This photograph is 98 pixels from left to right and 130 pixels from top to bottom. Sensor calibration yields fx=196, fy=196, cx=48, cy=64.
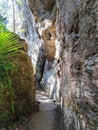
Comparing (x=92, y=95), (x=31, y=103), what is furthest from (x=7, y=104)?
(x=92, y=95)

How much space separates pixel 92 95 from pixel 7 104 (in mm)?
3407

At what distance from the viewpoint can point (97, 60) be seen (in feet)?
8.25

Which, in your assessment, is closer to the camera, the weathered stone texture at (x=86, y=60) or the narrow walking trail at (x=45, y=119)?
the weathered stone texture at (x=86, y=60)

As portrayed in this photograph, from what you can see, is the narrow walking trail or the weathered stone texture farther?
the narrow walking trail

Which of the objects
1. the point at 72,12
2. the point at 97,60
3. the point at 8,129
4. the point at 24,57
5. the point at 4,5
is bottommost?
the point at 8,129

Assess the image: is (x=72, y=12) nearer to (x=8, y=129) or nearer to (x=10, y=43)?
(x=10, y=43)

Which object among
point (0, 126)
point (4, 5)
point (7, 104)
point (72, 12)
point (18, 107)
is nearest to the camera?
point (72, 12)

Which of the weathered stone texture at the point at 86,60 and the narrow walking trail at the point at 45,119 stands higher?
the weathered stone texture at the point at 86,60

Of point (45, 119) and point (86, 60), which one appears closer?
point (86, 60)

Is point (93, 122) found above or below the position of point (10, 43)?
below

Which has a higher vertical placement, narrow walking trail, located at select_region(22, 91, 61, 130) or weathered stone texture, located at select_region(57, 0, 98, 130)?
weathered stone texture, located at select_region(57, 0, 98, 130)

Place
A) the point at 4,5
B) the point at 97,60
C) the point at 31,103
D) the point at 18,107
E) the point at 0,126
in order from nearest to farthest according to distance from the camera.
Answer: the point at 97,60 < the point at 0,126 < the point at 18,107 < the point at 31,103 < the point at 4,5

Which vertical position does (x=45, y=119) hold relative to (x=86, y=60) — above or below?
below

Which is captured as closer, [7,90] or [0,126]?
[0,126]
